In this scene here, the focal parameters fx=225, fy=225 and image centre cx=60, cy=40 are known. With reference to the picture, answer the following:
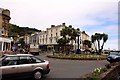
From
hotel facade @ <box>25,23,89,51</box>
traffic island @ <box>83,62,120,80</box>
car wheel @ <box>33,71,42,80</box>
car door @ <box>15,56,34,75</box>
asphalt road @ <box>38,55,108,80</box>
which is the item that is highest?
hotel facade @ <box>25,23,89,51</box>

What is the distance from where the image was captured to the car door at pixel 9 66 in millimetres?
12218

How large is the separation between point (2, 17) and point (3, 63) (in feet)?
125

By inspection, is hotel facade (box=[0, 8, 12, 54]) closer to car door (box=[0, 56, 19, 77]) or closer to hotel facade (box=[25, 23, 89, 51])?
car door (box=[0, 56, 19, 77])

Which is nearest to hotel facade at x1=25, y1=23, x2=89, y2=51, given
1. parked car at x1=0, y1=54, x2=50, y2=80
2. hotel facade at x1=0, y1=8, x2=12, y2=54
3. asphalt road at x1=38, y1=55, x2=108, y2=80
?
hotel facade at x1=0, y1=8, x2=12, y2=54

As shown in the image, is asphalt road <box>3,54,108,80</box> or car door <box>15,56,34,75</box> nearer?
car door <box>15,56,34,75</box>

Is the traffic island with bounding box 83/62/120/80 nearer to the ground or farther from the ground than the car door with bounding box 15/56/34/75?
nearer to the ground

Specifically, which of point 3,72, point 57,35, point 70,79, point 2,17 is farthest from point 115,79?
point 57,35

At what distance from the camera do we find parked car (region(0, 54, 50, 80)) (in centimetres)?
1230

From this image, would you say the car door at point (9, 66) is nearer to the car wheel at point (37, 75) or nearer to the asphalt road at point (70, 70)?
the car wheel at point (37, 75)

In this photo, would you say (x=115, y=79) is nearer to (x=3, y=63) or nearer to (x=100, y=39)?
(x=3, y=63)

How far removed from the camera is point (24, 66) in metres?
12.7

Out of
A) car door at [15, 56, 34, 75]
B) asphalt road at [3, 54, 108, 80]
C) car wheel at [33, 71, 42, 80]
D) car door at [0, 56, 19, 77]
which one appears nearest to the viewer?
car door at [0, 56, 19, 77]

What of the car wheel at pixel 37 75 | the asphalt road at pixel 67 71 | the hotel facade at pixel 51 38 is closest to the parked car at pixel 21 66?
the car wheel at pixel 37 75

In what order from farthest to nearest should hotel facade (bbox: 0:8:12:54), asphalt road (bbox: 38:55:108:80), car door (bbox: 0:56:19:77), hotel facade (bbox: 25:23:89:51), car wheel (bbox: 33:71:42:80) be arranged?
hotel facade (bbox: 25:23:89:51) < hotel facade (bbox: 0:8:12:54) < asphalt road (bbox: 38:55:108:80) < car wheel (bbox: 33:71:42:80) < car door (bbox: 0:56:19:77)
